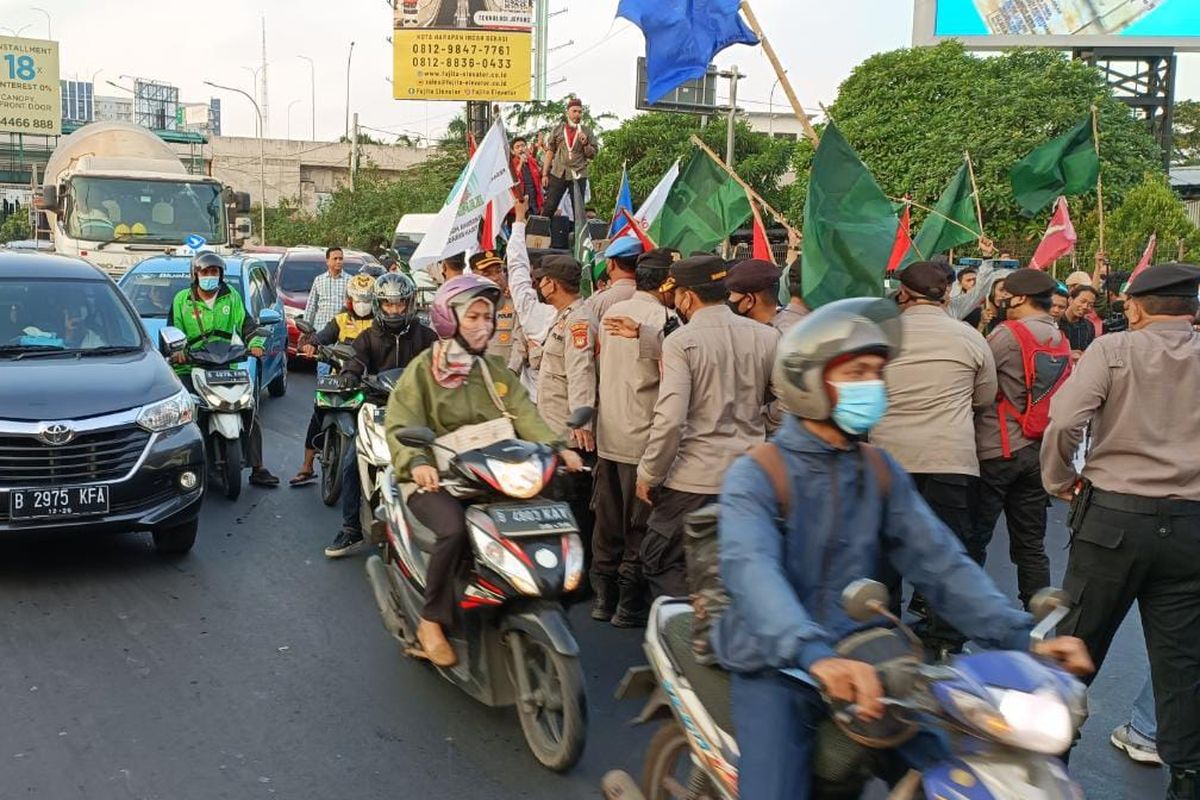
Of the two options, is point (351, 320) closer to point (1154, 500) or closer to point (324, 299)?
point (324, 299)

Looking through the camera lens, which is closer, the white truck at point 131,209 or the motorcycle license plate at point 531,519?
the motorcycle license plate at point 531,519

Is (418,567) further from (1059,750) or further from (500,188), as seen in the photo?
(500,188)

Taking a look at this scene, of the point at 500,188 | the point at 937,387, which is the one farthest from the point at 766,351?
the point at 500,188

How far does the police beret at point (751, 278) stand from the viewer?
6.38 m

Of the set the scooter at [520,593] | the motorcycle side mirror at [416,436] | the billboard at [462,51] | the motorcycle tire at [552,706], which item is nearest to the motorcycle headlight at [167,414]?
the scooter at [520,593]

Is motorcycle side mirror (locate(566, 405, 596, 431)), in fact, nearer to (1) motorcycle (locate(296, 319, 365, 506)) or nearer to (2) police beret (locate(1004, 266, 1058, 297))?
(2) police beret (locate(1004, 266, 1058, 297))

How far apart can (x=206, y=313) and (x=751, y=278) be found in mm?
4839

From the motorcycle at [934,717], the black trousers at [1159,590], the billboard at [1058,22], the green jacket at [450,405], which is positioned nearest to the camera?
the motorcycle at [934,717]

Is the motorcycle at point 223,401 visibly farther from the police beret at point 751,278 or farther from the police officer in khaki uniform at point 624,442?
the police beret at point 751,278

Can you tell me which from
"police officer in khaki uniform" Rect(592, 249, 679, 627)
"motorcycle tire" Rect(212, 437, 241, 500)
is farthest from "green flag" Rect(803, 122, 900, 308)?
"motorcycle tire" Rect(212, 437, 241, 500)

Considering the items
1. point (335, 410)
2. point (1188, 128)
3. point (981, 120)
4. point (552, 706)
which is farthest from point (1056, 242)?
point (1188, 128)

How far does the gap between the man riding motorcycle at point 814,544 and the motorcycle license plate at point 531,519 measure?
1.72m

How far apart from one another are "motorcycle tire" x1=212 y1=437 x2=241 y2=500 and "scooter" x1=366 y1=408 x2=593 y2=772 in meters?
4.33

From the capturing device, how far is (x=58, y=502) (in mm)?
6559
